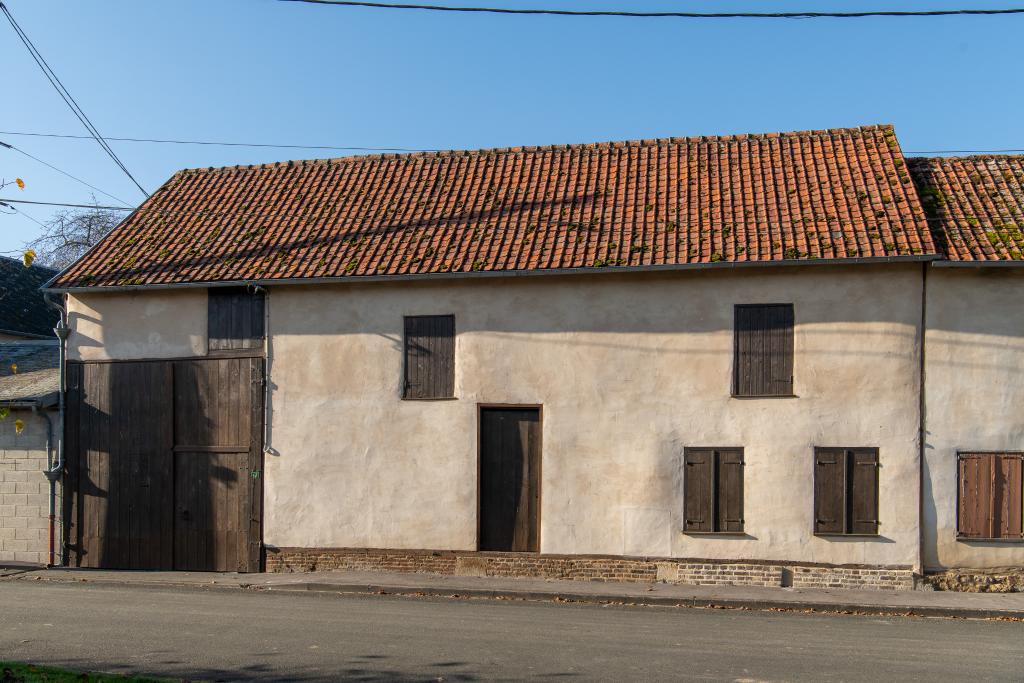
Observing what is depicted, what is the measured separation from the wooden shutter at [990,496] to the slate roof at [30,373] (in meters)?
14.4

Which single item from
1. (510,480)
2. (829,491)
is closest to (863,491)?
(829,491)

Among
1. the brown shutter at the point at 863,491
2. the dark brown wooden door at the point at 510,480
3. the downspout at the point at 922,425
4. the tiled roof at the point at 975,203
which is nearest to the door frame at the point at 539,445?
the dark brown wooden door at the point at 510,480

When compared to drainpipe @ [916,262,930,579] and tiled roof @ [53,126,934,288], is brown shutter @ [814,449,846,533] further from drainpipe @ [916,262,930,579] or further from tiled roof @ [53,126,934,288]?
tiled roof @ [53,126,934,288]

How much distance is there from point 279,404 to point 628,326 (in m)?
5.82

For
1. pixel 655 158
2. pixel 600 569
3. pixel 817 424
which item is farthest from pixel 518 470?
pixel 655 158

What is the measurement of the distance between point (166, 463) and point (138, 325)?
7.83 ft

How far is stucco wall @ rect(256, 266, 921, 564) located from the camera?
1432 centimetres

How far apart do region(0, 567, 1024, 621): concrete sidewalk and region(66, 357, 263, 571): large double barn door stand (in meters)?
0.54

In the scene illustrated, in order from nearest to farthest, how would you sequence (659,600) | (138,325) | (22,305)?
(659,600) < (138,325) < (22,305)

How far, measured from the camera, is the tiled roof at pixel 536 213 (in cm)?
1488

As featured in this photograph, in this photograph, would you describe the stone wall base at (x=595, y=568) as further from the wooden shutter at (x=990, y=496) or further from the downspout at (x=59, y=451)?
the downspout at (x=59, y=451)

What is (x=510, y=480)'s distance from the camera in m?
15.5

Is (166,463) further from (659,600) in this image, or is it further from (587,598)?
(659,600)

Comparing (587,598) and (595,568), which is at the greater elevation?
(595,568)
